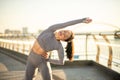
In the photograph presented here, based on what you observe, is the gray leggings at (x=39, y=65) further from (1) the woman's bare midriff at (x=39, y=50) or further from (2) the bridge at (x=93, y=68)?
(2) the bridge at (x=93, y=68)

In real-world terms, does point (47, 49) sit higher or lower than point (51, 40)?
lower

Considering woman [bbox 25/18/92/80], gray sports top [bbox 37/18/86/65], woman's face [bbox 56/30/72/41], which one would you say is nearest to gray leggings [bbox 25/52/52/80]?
woman [bbox 25/18/92/80]

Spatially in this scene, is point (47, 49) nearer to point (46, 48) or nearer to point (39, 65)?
point (46, 48)

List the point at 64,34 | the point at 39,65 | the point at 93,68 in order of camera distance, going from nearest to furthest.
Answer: the point at 64,34
the point at 39,65
the point at 93,68

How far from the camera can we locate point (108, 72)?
909 cm

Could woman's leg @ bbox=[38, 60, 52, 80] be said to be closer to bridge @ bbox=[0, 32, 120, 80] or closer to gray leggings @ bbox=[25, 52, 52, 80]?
gray leggings @ bbox=[25, 52, 52, 80]

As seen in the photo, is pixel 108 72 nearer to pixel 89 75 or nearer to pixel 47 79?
pixel 89 75

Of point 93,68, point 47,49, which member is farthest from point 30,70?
point 93,68

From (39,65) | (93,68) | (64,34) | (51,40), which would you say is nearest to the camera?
(64,34)

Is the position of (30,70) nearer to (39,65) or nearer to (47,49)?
(39,65)

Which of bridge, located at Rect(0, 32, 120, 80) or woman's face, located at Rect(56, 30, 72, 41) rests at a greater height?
woman's face, located at Rect(56, 30, 72, 41)

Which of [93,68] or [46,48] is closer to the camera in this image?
[46,48]

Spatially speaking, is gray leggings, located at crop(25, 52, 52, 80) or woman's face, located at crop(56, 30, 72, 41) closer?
woman's face, located at crop(56, 30, 72, 41)

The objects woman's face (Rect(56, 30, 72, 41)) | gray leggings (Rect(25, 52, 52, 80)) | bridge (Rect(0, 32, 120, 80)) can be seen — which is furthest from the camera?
bridge (Rect(0, 32, 120, 80))
